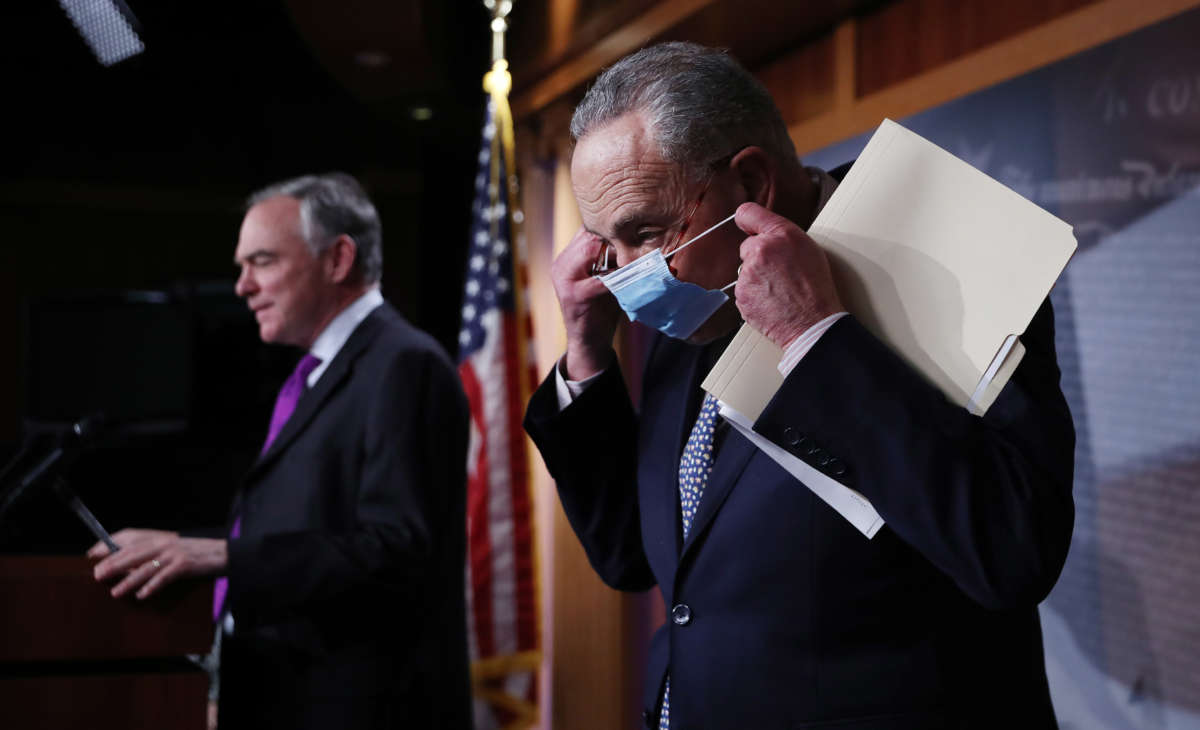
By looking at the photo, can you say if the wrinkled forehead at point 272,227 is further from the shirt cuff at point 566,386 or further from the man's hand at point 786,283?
the man's hand at point 786,283

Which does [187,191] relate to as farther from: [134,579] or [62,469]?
[134,579]

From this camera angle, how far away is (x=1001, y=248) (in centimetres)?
89

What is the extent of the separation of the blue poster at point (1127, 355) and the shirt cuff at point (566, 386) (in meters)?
1.10

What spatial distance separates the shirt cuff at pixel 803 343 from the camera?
909 millimetres

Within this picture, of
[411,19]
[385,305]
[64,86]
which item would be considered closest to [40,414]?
[64,86]

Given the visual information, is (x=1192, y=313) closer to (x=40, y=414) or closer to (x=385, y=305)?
(x=385, y=305)

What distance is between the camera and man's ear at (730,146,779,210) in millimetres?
1132

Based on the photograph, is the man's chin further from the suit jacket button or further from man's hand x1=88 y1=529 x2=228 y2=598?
man's hand x1=88 y1=529 x2=228 y2=598

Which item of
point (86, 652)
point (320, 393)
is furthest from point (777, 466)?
point (320, 393)

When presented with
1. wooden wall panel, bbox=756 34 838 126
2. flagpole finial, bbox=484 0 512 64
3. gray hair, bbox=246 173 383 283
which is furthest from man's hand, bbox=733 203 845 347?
flagpole finial, bbox=484 0 512 64

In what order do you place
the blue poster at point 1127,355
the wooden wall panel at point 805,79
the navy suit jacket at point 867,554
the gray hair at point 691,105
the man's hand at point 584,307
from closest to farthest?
the navy suit jacket at point 867,554
the gray hair at point 691,105
the man's hand at point 584,307
the blue poster at point 1127,355
the wooden wall panel at point 805,79

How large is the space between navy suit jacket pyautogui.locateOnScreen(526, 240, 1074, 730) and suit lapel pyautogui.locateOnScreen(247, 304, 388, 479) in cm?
100

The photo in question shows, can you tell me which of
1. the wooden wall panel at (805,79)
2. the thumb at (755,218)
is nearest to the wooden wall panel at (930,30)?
the wooden wall panel at (805,79)

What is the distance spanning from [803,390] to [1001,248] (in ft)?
0.75
